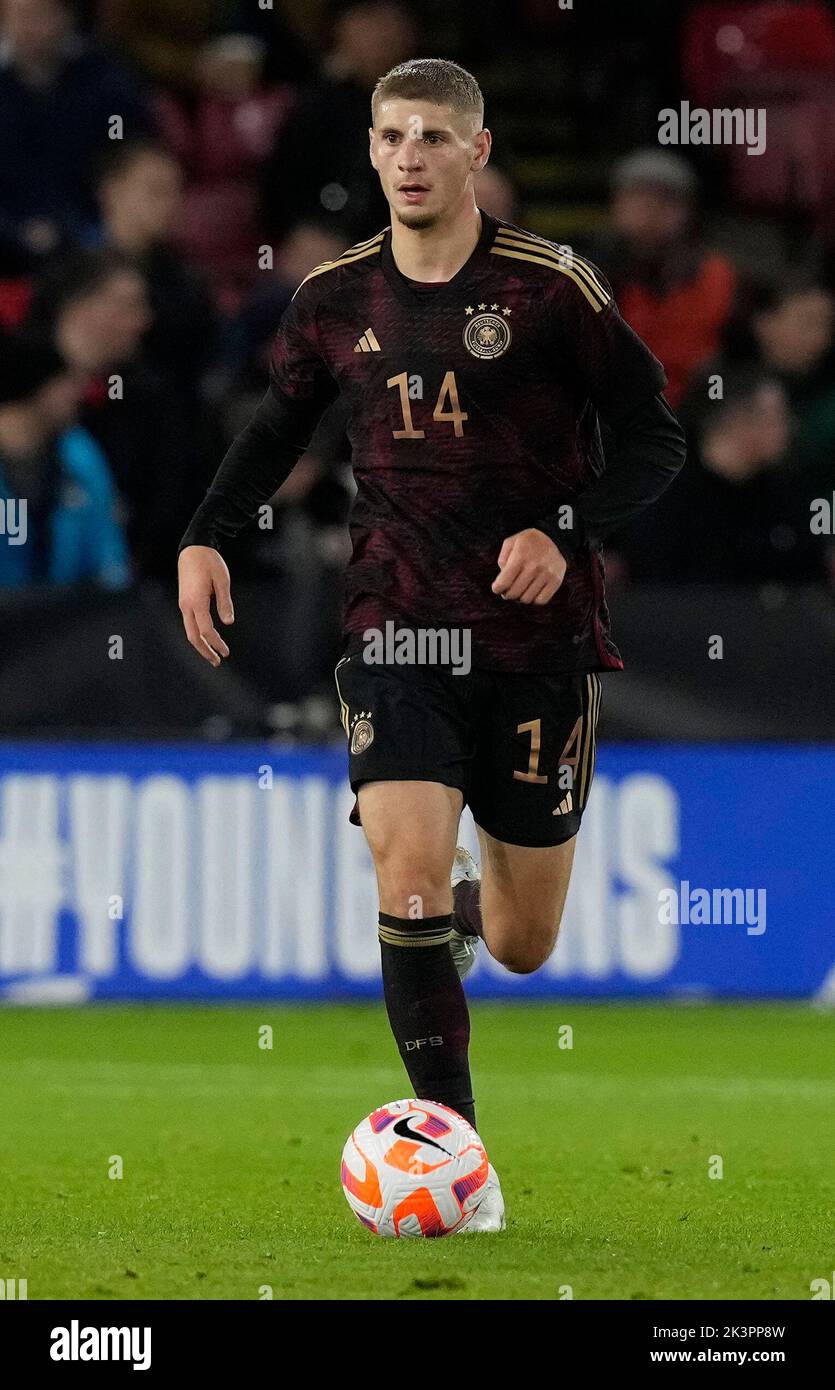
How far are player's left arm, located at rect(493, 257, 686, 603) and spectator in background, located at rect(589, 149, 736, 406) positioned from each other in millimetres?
6293

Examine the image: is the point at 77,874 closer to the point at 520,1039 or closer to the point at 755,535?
the point at 520,1039

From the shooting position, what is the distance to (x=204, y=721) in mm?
10148

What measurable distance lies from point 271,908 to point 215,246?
17.7ft

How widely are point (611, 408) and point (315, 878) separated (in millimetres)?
4391

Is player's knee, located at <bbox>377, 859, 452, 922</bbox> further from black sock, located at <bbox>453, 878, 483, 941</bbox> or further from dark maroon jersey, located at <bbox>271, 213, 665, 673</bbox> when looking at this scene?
black sock, located at <bbox>453, 878, 483, 941</bbox>

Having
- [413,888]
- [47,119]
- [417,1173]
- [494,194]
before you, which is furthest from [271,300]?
[417,1173]

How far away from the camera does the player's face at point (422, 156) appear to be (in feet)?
18.0

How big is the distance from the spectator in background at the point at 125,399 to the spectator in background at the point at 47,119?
182 centimetres

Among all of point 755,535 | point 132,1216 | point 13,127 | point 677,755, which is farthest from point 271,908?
point 13,127

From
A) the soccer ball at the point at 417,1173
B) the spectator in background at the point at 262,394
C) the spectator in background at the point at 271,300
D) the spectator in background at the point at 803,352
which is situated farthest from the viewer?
the spectator in background at the point at 803,352

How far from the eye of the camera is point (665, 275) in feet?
40.8

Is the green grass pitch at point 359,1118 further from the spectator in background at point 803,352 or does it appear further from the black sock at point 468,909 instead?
the spectator in background at point 803,352

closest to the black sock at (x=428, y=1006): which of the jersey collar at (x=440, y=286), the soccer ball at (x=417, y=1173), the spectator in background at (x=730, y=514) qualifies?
the soccer ball at (x=417, y=1173)

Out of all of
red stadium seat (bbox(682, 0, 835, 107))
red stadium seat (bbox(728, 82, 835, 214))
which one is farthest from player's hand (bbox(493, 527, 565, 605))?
red stadium seat (bbox(682, 0, 835, 107))
